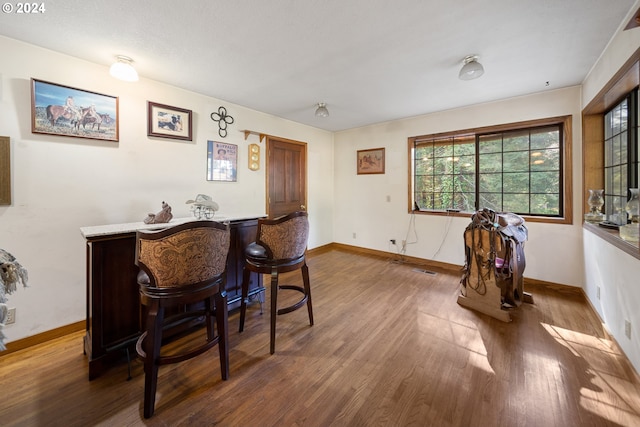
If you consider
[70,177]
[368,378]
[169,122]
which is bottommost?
[368,378]

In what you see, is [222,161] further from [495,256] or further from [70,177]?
[495,256]

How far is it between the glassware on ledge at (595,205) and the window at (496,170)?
36cm

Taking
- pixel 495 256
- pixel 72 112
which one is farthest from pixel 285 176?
pixel 495 256

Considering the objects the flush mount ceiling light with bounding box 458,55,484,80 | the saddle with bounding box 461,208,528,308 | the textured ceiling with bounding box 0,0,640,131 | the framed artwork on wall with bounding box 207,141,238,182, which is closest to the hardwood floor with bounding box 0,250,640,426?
the saddle with bounding box 461,208,528,308

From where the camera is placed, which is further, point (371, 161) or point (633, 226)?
point (371, 161)

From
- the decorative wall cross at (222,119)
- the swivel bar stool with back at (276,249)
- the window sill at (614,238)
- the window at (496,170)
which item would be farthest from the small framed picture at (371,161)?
the swivel bar stool with back at (276,249)

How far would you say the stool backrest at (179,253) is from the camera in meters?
1.36

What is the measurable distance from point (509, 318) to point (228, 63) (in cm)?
369

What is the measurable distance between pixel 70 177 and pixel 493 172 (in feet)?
16.4

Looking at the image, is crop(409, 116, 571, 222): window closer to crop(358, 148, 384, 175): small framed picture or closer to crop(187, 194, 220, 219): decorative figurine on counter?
crop(358, 148, 384, 175): small framed picture

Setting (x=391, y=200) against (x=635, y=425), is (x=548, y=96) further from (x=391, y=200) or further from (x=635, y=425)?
(x=635, y=425)

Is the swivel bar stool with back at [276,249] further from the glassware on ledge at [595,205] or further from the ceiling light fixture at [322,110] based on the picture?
the glassware on ledge at [595,205]

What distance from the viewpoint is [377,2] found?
1.62m

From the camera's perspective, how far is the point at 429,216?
4.11 meters
